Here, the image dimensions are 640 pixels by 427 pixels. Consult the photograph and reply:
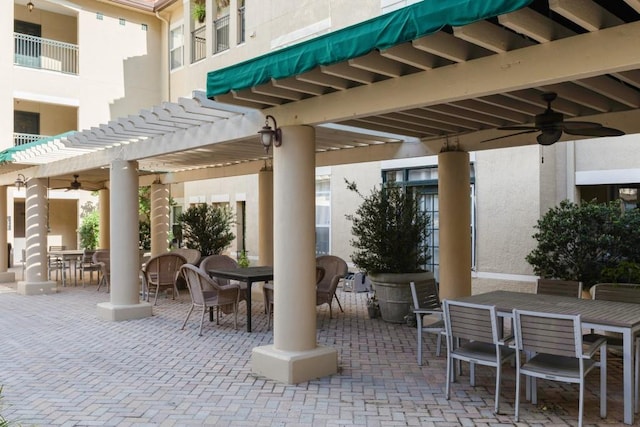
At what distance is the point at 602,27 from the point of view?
3371 mm

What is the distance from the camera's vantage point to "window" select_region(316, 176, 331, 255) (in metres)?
13.7

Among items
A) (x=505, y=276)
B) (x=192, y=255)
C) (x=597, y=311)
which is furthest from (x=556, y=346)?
(x=192, y=255)

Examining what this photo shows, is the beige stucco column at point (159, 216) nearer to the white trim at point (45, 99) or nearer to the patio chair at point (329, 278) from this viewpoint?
the patio chair at point (329, 278)

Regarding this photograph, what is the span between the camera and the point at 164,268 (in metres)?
10.1

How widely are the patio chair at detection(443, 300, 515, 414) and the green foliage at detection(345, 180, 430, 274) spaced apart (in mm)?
3501

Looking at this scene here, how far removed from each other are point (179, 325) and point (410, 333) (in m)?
3.48

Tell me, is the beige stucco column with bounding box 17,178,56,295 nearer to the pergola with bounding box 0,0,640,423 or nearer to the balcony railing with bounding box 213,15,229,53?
the pergola with bounding box 0,0,640,423

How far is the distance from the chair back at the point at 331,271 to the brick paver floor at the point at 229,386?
0.90m

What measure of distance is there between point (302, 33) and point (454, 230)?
7.37 meters

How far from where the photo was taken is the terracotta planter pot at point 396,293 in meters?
8.20

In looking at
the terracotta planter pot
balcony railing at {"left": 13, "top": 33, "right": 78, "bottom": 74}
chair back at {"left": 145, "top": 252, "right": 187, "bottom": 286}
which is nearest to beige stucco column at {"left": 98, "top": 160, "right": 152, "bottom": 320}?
chair back at {"left": 145, "top": 252, "right": 187, "bottom": 286}

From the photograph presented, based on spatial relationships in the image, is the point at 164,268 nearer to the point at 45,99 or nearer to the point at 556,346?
the point at 556,346

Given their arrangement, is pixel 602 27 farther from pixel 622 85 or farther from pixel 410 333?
pixel 410 333

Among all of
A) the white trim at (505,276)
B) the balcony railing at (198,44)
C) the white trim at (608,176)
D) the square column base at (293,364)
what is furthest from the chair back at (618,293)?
the balcony railing at (198,44)
